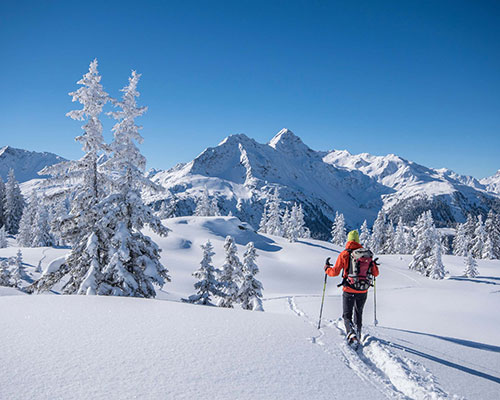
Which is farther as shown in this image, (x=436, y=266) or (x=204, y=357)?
(x=436, y=266)

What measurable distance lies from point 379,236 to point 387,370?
297ft

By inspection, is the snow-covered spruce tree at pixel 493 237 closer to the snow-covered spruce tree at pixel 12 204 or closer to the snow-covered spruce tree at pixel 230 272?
the snow-covered spruce tree at pixel 230 272

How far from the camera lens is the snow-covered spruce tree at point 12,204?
64.4 meters

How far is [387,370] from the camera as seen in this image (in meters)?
5.29

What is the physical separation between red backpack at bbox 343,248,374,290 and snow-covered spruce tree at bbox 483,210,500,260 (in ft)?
252

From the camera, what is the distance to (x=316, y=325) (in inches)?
289

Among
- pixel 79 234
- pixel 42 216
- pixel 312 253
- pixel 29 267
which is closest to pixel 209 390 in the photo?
pixel 79 234

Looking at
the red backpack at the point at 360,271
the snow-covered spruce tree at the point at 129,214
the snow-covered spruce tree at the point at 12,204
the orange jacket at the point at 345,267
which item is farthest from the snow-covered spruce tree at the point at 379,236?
the snow-covered spruce tree at the point at 12,204

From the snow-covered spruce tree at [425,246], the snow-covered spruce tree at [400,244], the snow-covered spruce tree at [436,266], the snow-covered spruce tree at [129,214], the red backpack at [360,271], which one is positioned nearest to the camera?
the red backpack at [360,271]

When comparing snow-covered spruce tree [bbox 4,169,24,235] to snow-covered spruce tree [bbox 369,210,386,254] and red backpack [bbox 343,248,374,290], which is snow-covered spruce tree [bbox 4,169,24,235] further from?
snow-covered spruce tree [bbox 369,210,386,254]

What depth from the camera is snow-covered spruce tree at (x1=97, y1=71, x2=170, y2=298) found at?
1207 centimetres

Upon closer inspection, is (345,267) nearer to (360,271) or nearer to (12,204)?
(360,271)

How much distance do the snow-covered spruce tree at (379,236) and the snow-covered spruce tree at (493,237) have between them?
25.7m

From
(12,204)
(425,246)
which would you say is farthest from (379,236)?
(12,204)
